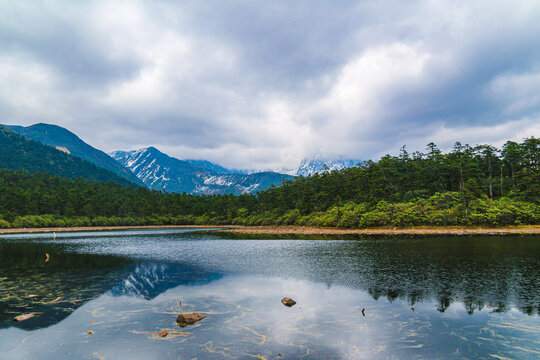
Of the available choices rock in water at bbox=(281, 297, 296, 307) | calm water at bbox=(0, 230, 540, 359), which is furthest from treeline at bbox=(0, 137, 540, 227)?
rock in water at bbox=(281, 297, 296, 307)

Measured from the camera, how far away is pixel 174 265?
119 feet

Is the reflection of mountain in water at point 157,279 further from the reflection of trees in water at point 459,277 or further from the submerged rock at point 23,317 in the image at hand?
the reflection of trees in water at point 459,277

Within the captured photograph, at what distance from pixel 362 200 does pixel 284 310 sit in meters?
90.7

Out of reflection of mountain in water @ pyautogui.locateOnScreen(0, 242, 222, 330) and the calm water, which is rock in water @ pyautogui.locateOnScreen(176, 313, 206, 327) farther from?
reflection of mountain in water @ pyautogui.locateOnScreen(0, 242, 222, 330)

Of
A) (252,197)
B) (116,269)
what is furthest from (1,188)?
(116,269)

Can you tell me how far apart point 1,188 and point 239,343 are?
553ft

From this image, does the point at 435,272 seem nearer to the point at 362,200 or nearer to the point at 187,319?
the point at 187,319

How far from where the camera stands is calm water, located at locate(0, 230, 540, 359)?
12961 millimetres

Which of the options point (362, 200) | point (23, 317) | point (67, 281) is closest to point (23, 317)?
point (23, 317)

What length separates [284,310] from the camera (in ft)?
60.5

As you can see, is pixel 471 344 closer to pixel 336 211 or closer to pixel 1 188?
pixel 336 211

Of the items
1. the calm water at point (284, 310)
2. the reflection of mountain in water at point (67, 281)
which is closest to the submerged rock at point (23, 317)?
the reflection of mountain in water at point (67, 281)

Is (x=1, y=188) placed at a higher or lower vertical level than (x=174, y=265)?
higher

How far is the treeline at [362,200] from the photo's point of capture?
7906cm
